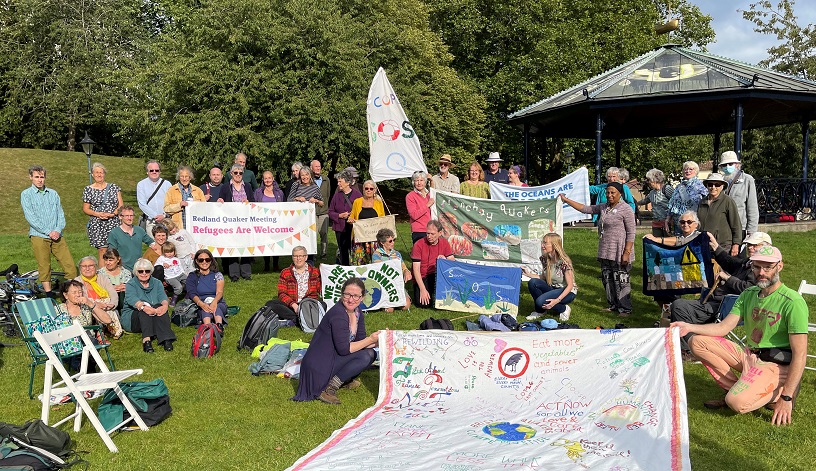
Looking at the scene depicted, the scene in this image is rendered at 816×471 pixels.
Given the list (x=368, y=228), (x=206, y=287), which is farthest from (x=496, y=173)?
(x=206, y=287)

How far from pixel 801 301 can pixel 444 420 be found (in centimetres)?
320

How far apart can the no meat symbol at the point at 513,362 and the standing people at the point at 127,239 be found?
22.2ft

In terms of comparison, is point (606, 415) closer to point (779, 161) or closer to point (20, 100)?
point (779, 161)

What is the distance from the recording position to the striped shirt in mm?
10398

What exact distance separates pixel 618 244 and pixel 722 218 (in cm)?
144

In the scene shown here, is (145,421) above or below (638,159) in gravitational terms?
below

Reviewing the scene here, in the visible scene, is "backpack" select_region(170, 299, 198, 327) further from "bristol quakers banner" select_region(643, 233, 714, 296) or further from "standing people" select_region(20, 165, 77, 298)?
"bristol quakers banner" select_region(643, 233, 714, 296)

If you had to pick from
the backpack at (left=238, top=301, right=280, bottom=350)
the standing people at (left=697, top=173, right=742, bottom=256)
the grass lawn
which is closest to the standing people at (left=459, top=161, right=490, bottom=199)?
the grass lawn

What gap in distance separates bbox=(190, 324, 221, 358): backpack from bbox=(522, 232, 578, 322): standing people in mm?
4268

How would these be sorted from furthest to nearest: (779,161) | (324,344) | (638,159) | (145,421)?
(779,161), (638,159), (324,344), (145,421)

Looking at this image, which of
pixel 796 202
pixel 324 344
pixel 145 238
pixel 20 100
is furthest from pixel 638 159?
pixel 20 100

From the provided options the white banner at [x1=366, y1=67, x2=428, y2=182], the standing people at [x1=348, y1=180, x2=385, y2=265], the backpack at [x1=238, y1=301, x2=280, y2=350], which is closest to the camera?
the backpack at [x1=238, y1=301, x2=280, y2=350]

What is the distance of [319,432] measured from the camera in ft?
19.3

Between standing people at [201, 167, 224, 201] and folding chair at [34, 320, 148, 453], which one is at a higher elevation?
standing people at [201, 167, 224, 201]
